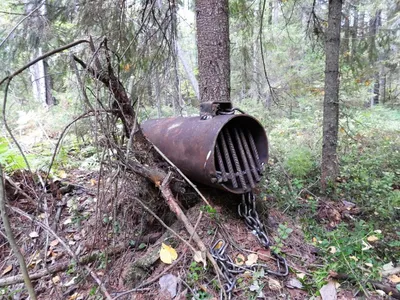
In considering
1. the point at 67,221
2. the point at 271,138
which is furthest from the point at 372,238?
the point at 271,138

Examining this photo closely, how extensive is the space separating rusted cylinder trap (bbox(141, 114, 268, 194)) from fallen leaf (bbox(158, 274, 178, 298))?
0.69 meters

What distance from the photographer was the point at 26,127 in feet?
22.1

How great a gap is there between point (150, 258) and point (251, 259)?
729mm

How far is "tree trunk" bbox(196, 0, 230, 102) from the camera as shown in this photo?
2.62 metres

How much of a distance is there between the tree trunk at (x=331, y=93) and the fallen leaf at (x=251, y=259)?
2.16m

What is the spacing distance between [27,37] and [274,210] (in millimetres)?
4053

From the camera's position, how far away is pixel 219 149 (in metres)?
2.13

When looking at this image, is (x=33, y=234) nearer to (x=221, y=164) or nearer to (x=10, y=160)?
(x=10, y=160)

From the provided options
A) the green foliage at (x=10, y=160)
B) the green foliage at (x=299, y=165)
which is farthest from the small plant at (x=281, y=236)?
the green foliage at (x=10, y=160)

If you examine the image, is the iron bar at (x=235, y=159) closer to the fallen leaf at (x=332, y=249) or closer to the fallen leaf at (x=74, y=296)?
the fallen leaf at (x=332, y=249)

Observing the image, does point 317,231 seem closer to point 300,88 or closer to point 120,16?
point 120,16

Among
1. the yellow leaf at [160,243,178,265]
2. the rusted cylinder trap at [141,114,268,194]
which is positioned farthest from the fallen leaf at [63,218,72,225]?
the yellow leaf at [160,243,178,265]

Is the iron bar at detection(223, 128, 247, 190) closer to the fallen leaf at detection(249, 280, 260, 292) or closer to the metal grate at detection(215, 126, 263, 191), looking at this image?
the metal grate at detection(215, 126, 263, 191)

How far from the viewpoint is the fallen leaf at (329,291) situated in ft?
5.56
